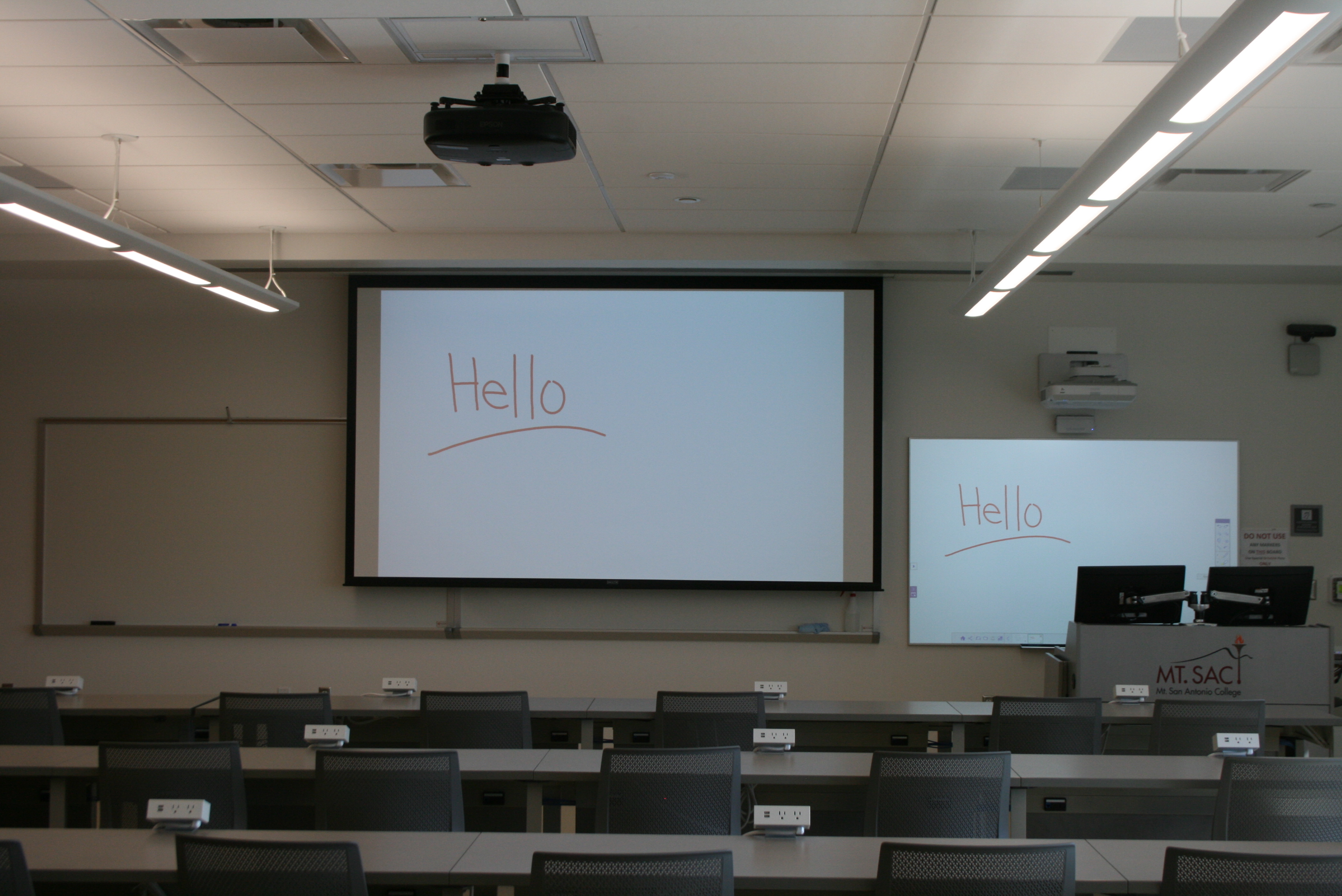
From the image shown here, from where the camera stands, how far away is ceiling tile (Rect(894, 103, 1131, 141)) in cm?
407

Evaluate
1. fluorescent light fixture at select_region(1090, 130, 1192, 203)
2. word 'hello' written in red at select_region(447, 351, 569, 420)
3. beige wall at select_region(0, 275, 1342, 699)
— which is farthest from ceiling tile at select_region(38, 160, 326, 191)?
fluorescent light fixture at select_region(1090, 130, 1192, 203)

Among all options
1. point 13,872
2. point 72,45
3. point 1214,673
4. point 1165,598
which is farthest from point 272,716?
point 1214,673

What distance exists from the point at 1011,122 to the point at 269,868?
3.81m

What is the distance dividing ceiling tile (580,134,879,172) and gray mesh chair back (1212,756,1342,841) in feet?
9.44

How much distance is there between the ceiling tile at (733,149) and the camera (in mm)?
4445

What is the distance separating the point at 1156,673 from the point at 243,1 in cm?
503

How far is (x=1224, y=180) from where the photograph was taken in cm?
491

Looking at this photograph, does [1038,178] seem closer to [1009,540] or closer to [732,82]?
[732,82]

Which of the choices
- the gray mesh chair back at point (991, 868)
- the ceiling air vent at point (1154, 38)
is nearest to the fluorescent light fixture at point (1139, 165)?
the ceiling air vent at point (1154, 38)

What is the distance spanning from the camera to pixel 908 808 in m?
3.12

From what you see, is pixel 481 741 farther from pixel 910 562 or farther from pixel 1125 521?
pixel 1125 521

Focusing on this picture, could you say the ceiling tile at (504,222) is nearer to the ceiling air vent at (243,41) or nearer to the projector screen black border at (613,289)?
the projector screen black border at (613,289)

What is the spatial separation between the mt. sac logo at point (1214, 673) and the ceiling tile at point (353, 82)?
4182mm

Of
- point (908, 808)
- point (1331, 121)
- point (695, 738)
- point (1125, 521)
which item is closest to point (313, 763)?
point (695, 738)
